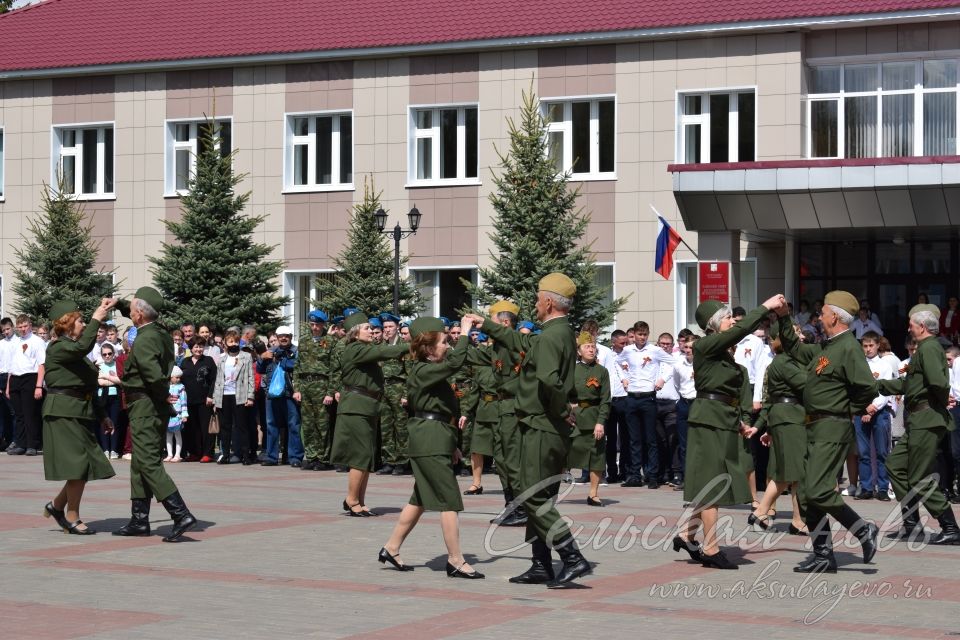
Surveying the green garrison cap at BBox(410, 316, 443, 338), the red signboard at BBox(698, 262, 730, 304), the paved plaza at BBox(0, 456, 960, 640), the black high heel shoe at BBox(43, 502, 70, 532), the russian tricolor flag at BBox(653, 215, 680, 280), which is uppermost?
the russian tricolor flag at BBox(653, 215, 680, 280)

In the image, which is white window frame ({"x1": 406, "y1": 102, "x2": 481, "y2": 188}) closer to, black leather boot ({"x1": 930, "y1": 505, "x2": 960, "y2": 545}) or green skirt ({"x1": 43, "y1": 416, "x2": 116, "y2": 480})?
green skirt ({"x1": 43, "y1": 416, "x2": 116, "y2": 480})

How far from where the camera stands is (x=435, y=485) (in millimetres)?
10961

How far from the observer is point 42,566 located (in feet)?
36.9

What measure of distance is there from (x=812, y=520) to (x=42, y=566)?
5.78 metres

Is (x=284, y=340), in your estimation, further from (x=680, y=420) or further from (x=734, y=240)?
(x=734, y=240)

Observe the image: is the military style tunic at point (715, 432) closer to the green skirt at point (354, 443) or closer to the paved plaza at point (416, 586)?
the paved plaza at point (416, 586)

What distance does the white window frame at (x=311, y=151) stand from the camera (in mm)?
32969

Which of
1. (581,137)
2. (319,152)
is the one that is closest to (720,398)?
(581,137)

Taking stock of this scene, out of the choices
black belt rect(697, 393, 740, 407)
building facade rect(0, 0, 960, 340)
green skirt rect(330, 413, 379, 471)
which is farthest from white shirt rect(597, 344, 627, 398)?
black belt rect(697, 393, 740, 407)

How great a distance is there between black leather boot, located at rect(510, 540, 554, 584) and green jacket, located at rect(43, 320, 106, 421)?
15.1ft

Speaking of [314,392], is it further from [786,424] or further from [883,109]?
[883,109]

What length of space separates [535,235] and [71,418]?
15.1m

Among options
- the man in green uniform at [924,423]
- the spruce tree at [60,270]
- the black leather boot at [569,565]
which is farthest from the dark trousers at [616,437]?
the spruce tree at [60,270]

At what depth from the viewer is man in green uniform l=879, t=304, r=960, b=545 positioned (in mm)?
13062
